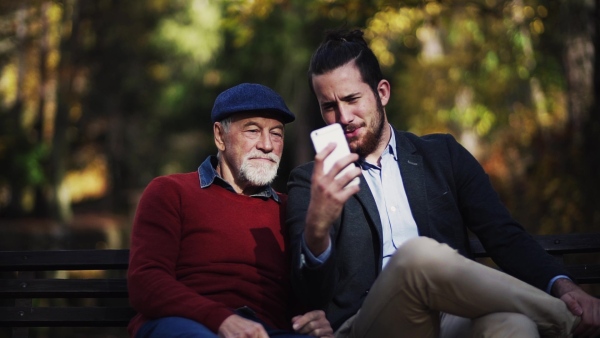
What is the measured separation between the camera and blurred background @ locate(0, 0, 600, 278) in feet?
34.9

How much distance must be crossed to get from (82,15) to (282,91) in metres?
4.60

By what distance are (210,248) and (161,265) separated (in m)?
0.29

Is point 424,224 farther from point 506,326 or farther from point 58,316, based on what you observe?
point 58,316

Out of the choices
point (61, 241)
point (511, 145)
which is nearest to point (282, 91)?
point (61, 241)

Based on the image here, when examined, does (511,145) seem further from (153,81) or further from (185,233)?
(153,81)

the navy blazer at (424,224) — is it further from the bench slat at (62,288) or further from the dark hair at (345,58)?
the bench slat at (62,288)

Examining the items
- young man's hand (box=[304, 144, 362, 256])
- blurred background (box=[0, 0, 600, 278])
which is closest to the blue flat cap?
young man's hand (box=[304, 144, 362, 256])

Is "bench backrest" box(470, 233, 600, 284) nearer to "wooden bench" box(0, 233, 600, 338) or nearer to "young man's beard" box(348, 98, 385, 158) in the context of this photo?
"wooden bench" box(0, 233, 600, 338)

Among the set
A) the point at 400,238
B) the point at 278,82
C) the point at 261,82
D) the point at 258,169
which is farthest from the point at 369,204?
the point at 261,82

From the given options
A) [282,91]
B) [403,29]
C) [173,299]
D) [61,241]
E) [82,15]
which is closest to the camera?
[173,299]

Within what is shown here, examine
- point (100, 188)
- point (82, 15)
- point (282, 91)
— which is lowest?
point (100, 188)

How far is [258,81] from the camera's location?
22531mm

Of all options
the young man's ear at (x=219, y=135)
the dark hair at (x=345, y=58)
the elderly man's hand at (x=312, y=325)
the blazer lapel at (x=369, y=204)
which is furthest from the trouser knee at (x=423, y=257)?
the young man's ear at (x=219, y=135)

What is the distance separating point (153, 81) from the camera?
28.7 metres
